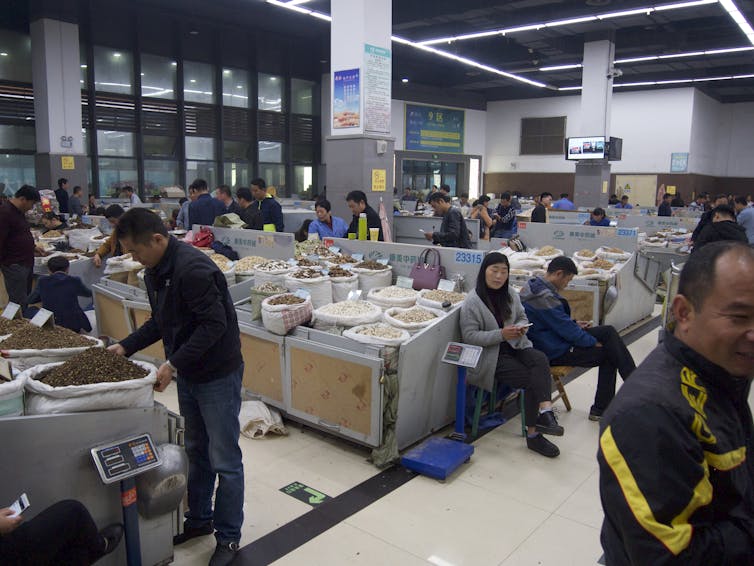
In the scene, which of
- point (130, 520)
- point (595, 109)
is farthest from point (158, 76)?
point (130, 520)

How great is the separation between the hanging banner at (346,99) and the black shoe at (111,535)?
5.98 m

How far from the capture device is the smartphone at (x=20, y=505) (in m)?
1.91

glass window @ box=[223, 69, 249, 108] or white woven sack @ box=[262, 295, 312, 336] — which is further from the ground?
glass window @ box=[223, 69, 249, 108]

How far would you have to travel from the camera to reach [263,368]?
4.31 m

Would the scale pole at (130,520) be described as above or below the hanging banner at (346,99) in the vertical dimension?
below

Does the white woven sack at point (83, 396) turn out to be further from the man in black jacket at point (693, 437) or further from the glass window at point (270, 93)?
the glass window at point (270, 93)

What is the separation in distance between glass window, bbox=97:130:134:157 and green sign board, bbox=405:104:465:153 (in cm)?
850

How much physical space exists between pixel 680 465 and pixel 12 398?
2214 millimetres

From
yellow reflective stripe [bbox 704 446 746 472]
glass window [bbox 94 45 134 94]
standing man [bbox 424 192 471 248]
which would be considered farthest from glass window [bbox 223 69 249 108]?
yellow reflective stripe [bbox 704 446 746 472]

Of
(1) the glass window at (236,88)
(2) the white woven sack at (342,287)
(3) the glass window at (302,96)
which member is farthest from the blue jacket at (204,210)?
(3) the glass window at (302,96)

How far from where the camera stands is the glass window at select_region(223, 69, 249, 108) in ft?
50.0

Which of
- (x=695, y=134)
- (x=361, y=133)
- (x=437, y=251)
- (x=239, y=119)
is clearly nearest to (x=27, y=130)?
(x=239, y=119)

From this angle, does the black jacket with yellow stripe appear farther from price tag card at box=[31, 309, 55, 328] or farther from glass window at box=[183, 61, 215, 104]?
glass window at box=[183, 61, 215, 104]

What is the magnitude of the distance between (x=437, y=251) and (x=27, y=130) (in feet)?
37.6
